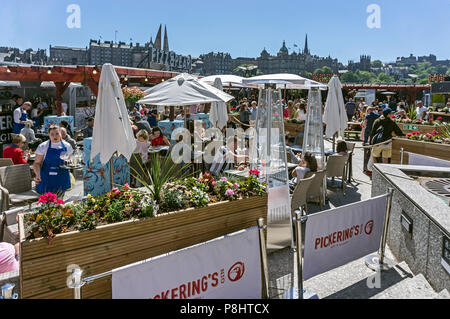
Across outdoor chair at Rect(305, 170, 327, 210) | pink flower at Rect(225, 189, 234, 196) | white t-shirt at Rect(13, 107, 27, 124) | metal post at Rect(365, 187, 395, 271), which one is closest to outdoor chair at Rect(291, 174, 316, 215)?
outdoor chair at Rect(305, 170, 327, 210)

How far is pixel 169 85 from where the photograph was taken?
7.52 metres

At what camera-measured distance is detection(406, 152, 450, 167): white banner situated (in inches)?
246

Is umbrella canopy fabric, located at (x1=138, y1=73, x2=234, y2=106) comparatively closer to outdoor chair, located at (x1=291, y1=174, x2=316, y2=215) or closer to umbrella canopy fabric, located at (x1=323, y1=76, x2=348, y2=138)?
umbrella canopy fabric, located at (x1=323, y1=76, x2=348, y2=138)

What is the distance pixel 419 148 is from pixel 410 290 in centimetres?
482

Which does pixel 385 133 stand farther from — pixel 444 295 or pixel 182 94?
pixel 444 295

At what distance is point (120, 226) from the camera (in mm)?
2949

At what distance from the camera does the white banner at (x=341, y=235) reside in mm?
3070

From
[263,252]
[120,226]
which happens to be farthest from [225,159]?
[120,226]

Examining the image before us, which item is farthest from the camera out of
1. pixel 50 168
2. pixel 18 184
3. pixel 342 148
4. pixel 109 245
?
pixel 342 148

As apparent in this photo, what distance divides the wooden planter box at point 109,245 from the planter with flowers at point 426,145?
465 centimetres

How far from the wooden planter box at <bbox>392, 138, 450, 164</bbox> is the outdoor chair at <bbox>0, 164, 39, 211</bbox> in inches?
264

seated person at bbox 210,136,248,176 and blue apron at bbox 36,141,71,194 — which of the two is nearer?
blue apron at bbox 36,141,71,194

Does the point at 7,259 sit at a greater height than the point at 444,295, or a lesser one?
greater

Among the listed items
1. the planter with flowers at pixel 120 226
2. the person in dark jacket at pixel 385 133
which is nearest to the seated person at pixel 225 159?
the planter with flowers at pixel 120 226
